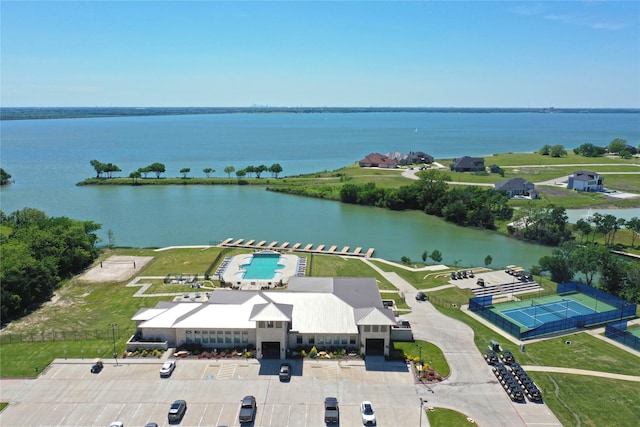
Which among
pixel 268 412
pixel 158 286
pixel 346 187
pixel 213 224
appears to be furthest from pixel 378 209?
pixel 268 412

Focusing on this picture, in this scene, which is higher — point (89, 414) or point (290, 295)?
point (290, 295)

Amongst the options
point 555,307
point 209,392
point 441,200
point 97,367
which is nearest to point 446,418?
point 209,392

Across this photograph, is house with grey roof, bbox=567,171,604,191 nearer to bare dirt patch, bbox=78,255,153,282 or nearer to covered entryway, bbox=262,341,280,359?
bare dirt patch, bbox=78,255,153,282

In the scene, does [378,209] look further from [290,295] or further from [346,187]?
[290,295]

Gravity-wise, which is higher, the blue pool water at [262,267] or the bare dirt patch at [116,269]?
the blue pool water at [262,267]

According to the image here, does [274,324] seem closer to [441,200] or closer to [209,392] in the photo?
[209,392]

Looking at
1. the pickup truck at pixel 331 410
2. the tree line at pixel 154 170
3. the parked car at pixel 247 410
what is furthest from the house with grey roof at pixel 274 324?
the tree line at pixel 154 170

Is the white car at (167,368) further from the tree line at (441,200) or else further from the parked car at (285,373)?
the tree line at (441,200)
